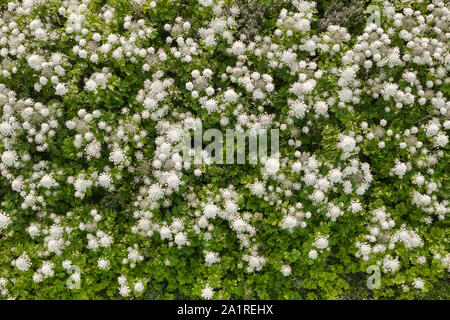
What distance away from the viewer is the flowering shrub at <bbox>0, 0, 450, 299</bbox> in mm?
5195

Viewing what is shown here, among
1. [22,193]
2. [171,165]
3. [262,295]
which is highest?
[171,165]

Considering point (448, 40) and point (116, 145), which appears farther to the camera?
point (448, 40)

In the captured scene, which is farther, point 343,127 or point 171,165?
point 343,127

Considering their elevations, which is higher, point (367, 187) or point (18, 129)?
point (18, 129)

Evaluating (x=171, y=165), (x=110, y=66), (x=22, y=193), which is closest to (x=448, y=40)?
(x=171, y=165)

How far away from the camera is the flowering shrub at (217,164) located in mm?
5195

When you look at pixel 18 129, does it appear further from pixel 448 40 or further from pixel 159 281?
pixel 448 40

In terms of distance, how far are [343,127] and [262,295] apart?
2871 millimetres

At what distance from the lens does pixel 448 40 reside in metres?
5.65

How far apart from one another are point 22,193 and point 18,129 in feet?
3.27

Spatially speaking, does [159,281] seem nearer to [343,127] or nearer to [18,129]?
[18,129]

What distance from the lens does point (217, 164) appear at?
553 centimetres

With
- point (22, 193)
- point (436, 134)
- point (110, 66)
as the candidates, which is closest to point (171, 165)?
point (110, 66)

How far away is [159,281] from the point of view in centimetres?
530
